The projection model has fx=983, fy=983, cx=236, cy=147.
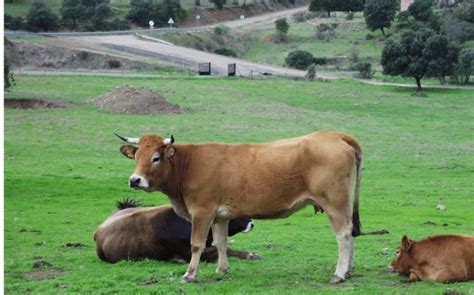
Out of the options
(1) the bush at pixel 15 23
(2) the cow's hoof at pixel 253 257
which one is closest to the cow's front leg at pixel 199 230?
(2) the cow's hoof at pixel 253 257

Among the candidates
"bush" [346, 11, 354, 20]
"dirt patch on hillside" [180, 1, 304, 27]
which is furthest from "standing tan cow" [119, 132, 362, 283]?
"bush" [346, 11, 354, 20]

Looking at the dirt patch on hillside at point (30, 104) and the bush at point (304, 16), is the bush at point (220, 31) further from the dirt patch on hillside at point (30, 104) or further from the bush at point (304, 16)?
the dirt patch on hillside at point (30, 104)

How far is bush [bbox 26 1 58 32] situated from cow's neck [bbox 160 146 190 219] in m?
90.0

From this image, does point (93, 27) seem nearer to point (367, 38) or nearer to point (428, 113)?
point (367, 38)

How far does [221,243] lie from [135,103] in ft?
133

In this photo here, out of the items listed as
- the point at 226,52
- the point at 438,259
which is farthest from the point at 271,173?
the point at 226,52

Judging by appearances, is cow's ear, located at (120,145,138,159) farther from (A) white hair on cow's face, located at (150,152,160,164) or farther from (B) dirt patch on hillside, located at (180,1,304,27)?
(B) dirt patch on hillside, located at (180,1,304,27)

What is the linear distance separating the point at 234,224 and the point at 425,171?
21632mm

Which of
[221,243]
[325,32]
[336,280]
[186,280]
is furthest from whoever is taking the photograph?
[325,32]

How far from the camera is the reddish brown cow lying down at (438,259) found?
14.3 metres

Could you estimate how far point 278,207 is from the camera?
15211 millimetres

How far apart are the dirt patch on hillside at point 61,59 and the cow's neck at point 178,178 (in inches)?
2693

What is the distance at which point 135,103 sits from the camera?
56281 mm

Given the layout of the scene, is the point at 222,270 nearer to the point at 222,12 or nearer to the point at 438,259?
the point at 438,259
